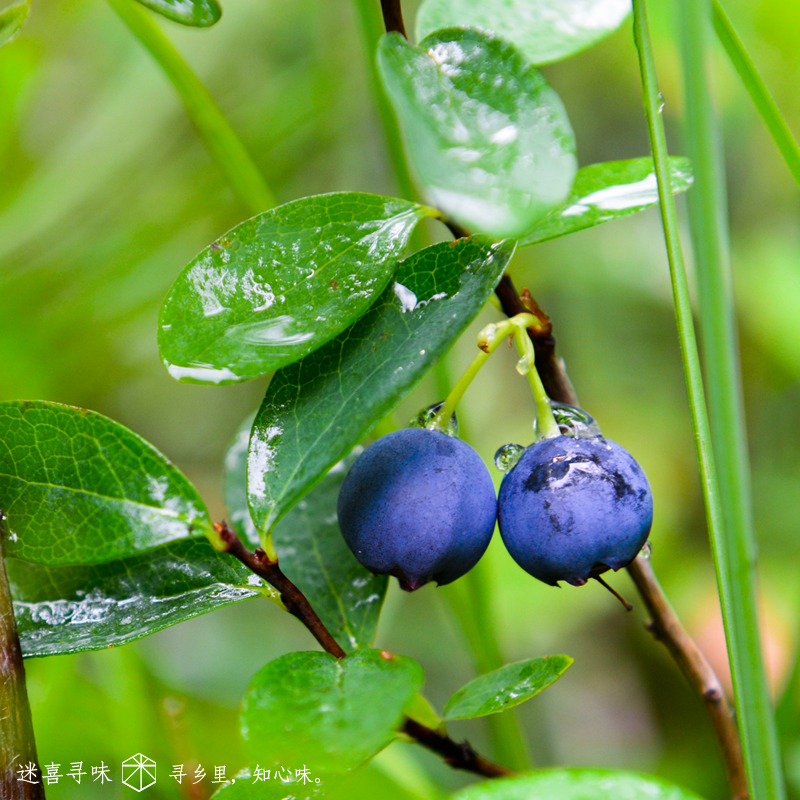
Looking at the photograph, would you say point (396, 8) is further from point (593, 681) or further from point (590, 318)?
point (593, 681)

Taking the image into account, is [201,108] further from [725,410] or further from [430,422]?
[725,410]

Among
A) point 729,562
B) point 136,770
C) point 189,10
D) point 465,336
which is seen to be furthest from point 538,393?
point 465,336

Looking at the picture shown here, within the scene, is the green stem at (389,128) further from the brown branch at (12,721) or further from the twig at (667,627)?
the brown branch at (12,721)

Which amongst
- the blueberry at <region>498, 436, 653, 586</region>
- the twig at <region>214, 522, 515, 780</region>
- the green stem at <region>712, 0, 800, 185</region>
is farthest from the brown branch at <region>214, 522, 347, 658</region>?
the green stem at <region>712, 0, 800, 185</region>

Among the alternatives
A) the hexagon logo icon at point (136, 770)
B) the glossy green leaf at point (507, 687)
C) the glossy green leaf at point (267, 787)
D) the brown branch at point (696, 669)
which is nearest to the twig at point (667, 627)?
the brown branch at point (696, 669)

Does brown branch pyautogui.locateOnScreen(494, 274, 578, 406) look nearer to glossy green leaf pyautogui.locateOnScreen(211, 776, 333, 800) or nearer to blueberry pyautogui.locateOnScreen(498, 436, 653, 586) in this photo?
blueberry pyautogui.locateOnScreen(498, 436, 653, 586)

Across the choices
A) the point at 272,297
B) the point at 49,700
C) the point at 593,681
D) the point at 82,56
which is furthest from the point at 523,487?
the point at 82,56
